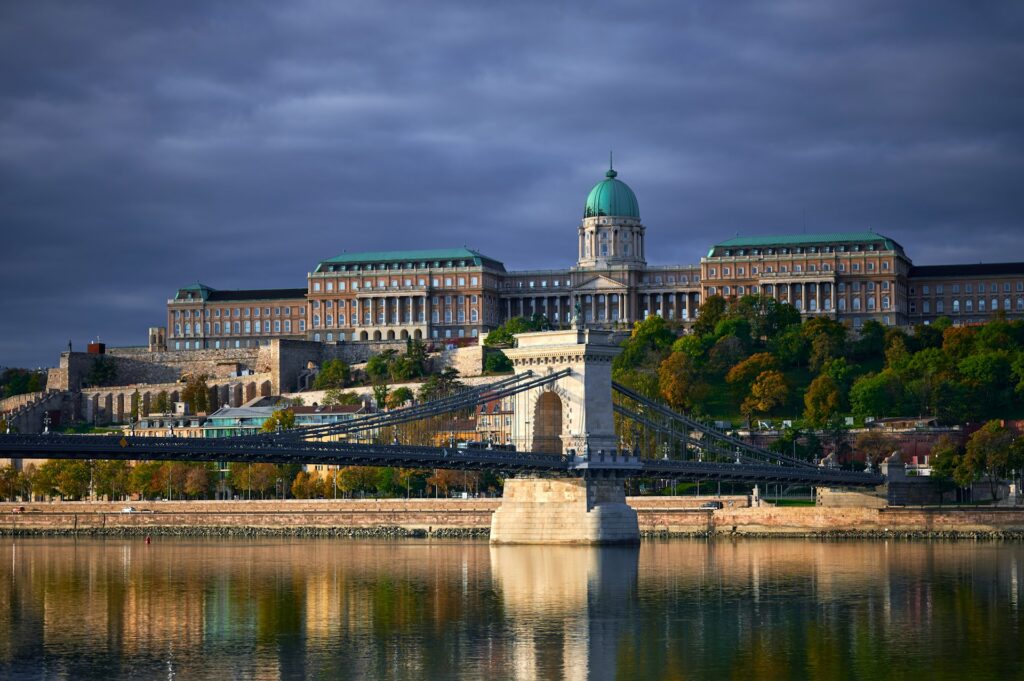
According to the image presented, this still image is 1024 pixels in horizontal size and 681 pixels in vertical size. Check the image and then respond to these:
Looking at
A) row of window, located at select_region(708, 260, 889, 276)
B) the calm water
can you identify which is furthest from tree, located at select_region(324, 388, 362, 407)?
the calm water

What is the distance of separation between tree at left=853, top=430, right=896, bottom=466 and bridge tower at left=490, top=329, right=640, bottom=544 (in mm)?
31303

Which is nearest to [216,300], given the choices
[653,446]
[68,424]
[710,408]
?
[68,424]

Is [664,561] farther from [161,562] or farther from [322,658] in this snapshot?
[322,658]

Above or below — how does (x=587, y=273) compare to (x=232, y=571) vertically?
above

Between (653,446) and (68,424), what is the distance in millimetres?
70629

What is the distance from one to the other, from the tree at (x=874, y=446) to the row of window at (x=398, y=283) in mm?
67325

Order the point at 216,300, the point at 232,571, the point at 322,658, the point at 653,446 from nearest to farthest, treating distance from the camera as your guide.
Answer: the point at 322,658, the point at 232,571, the point at 653,446, the point at 216,300

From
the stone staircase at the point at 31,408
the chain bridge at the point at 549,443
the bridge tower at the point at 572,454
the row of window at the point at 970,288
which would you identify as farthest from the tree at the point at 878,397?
the stone staircase at the point at 31,408

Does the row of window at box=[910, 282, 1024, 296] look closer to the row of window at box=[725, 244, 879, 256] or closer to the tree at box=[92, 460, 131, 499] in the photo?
the row of window at box=[725, 244, 879, 256]

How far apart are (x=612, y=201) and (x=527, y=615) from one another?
389ft

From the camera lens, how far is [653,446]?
289 feet

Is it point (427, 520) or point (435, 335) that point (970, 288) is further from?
point (427, 520)

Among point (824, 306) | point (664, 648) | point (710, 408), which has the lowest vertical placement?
point (664, 648)

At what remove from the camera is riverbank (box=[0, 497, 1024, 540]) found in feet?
248
